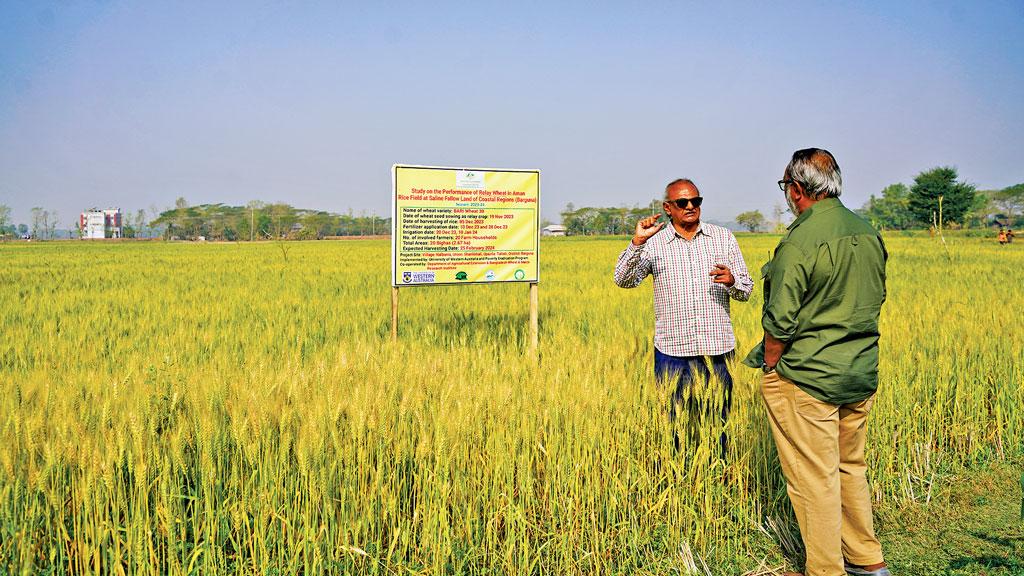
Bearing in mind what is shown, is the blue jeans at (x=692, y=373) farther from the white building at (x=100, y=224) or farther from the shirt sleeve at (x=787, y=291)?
the white building at (x=100, y=224)

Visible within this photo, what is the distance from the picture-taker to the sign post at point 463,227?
18.6ft

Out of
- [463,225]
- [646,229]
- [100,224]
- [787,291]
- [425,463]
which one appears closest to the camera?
[787,291]

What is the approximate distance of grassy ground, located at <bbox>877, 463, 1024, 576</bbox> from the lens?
10.3 ft

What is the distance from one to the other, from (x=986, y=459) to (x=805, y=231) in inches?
124

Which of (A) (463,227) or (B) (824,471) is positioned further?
(A) (463,227)

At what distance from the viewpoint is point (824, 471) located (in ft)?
8.70

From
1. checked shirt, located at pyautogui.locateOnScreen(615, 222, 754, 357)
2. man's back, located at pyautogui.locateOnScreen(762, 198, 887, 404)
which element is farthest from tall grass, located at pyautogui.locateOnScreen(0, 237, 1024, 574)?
man's back, located at pyautogui.locateOnScreen(762, 198, 887, 404)

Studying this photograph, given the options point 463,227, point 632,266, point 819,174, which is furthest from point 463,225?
point 819,174

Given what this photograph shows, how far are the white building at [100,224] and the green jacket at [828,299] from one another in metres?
169

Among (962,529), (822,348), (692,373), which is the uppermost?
(822,348)

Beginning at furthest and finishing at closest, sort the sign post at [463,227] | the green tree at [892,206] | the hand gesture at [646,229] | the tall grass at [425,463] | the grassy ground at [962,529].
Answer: the green tree at [892,206] → the sign post at [463,227] → the hand gesture at [646,229] → the grassy ground at [962,529] → the tall grass at [425,463]

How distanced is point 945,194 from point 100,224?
163758mm

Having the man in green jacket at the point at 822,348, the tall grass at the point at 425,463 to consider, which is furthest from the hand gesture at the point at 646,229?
the man in green jacket at the point at 822,348

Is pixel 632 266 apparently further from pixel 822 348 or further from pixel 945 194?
pixel 945 194
